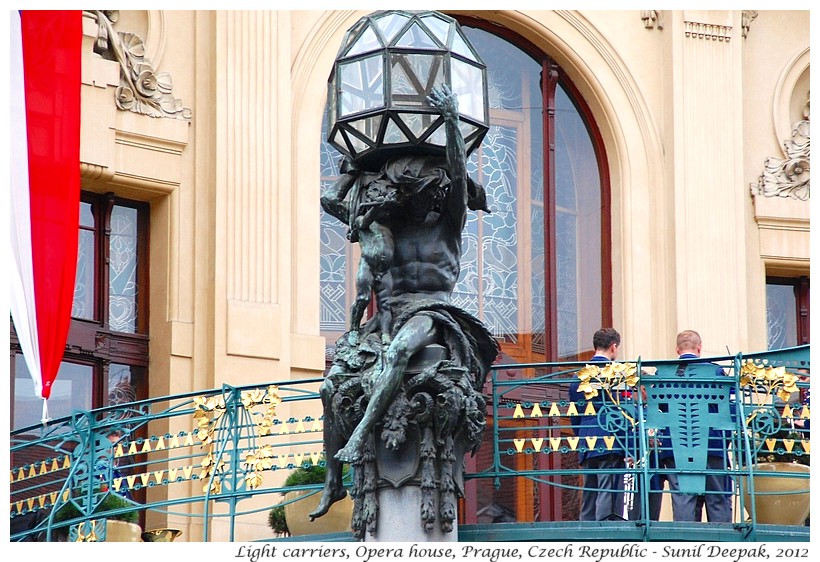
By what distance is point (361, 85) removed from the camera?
1277 centimetres

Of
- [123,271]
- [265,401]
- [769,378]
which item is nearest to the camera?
[769,378]

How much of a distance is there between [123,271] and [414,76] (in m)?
6.56

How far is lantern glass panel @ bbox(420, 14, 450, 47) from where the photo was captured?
1308cm

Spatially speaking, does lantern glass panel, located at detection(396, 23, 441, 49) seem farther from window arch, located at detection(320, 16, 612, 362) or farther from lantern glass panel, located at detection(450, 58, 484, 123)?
window arch, located at detection(320, 16, 612, 362)

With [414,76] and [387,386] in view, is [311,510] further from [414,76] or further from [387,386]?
[414,76]

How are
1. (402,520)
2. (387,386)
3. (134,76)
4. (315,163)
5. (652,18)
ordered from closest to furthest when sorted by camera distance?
(387,386), (402,520), (134,76), (315,163), (652,18)

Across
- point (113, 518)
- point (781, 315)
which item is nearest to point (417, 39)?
point (113, 518)

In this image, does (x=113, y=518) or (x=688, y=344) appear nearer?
(x=688, y=344)

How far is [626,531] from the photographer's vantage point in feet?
44.3

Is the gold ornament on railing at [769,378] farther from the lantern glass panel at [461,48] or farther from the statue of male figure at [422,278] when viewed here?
the lantern glass panel at [461,48]

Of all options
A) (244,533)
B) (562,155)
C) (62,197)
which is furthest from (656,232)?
(62,197)

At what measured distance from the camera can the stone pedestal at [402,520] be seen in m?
12.7

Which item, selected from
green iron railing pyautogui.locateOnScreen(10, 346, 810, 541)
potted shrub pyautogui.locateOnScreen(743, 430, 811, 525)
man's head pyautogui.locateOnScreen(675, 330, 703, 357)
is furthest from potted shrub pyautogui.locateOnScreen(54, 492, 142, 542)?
potted shrub pyautogui.locateOnScreen(743, 430, 811, 525)

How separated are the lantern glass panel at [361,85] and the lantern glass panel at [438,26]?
1.31 feet
